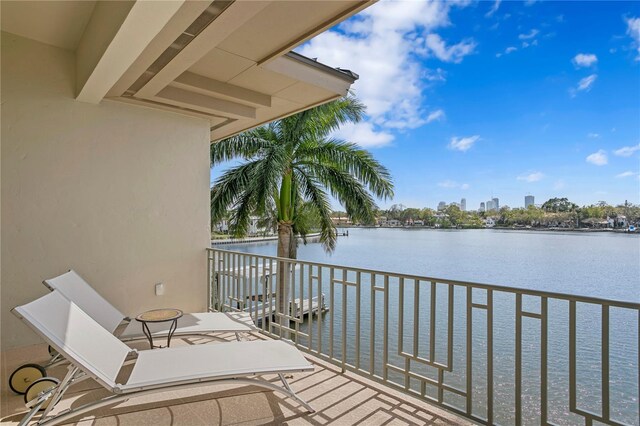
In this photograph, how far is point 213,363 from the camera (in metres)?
2.54

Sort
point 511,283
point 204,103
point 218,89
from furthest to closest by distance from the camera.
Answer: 1. point 511,283
2. point 204,103
3. point 218,89

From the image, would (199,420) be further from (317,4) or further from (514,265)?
(514,265)

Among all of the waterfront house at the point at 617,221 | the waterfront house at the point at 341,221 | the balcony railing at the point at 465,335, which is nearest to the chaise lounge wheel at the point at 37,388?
the balcony railing at the point at 465,335

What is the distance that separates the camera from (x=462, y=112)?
135 feet

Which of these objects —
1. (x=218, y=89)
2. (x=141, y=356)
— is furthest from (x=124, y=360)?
(x=218, y=89)

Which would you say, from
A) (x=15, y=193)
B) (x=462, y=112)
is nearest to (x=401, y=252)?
(x=462, y=112)

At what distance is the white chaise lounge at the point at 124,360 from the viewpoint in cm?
215

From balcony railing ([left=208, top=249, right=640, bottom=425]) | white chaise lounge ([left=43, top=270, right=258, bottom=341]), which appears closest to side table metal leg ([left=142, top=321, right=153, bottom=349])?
white chaise lounge ([left=43, top=270, right=258, bottom=341])

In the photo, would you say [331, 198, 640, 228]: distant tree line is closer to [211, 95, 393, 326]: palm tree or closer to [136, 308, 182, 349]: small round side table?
[211, 95, 393, 326]: palm tree

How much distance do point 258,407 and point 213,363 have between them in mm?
485

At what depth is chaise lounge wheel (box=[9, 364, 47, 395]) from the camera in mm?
2812

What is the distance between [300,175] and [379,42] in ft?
38.1

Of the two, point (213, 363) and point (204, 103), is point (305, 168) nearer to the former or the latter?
point (204, 103)

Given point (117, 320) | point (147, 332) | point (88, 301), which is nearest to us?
point (147, 332)
